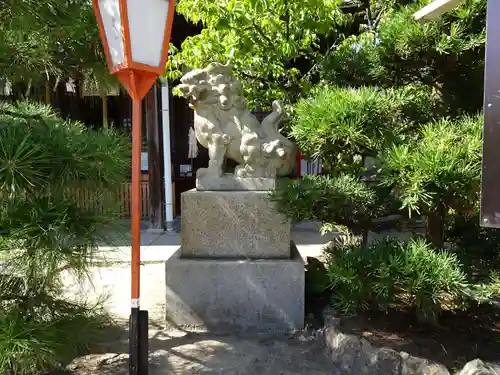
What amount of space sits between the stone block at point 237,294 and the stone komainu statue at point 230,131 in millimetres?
659

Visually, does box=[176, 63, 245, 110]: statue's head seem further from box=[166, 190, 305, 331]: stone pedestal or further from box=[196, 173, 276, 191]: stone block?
box=[166, 190, 305, 331]: stone pedestal

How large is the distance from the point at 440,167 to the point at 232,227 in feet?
5.76

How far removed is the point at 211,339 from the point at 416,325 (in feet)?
4.65

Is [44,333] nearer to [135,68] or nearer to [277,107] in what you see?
[135,68]

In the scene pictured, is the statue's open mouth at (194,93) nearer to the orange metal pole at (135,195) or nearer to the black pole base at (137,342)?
the orange metal pole at (135,195)

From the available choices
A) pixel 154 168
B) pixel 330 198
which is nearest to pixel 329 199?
pixel 330 198

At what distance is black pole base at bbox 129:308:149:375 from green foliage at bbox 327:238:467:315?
3.22 ft

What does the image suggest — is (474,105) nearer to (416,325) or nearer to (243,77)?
(416,325)

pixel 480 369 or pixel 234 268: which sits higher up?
pixel 234 268

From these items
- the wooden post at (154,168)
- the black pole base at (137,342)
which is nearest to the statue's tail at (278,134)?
the black pole base at (137,342)

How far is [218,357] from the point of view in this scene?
110 inches

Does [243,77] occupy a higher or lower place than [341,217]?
higher

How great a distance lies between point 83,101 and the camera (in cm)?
834

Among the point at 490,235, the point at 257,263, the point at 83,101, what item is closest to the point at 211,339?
the point at 257,263
